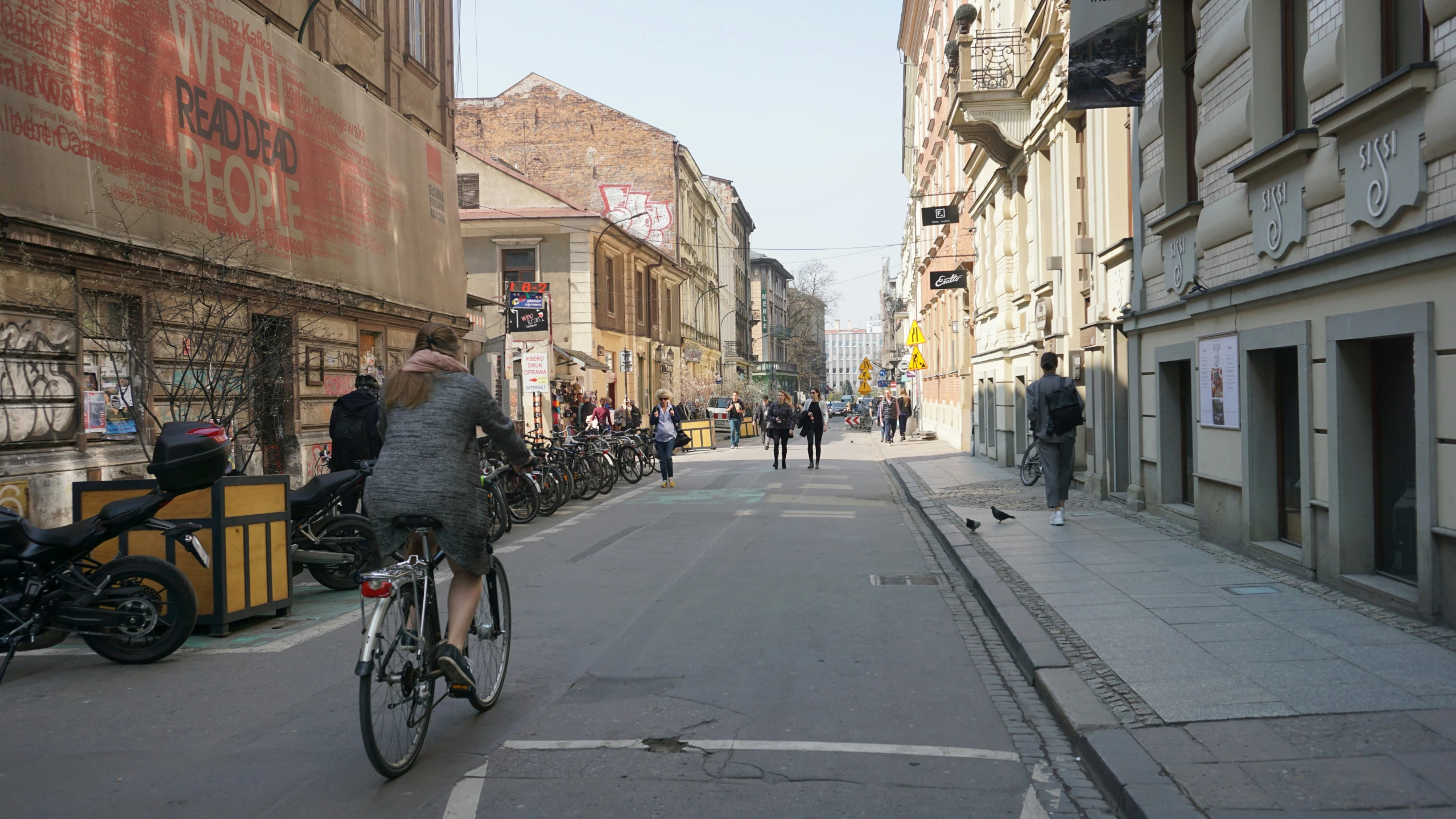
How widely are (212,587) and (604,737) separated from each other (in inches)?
142

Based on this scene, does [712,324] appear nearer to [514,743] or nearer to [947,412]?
[947,412]

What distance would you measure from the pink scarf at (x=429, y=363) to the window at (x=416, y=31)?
1864 centimetres

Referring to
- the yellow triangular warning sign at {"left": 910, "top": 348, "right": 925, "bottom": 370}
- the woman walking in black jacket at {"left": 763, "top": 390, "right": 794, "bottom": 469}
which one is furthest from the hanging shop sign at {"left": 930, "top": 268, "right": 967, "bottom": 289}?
the woman walking in black jacket at {"left": 763, "top": 390, "right": 794, "bottom": 469}

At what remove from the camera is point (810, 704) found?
5520 mm

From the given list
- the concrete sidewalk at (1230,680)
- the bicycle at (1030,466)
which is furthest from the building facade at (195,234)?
the bicycle at (1030,466)

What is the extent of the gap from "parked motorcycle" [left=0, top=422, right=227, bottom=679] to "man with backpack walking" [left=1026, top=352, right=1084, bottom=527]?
8496mm

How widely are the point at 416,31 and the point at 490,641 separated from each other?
19.8 metres

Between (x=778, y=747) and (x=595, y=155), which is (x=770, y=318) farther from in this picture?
(x=778, y=747)

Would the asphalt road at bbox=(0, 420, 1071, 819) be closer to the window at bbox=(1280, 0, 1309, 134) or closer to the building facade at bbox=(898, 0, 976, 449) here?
the window at bbox=(1280, 0, 1309, 134)

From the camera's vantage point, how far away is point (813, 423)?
24.9 metres

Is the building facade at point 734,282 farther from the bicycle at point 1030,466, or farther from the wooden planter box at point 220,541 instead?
the wooden planter box at point 220,541

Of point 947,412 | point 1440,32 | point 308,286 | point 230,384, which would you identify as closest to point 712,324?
point 947,412

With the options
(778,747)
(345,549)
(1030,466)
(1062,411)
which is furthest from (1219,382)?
(1030,466)

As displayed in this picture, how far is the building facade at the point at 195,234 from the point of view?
33.7 feet
